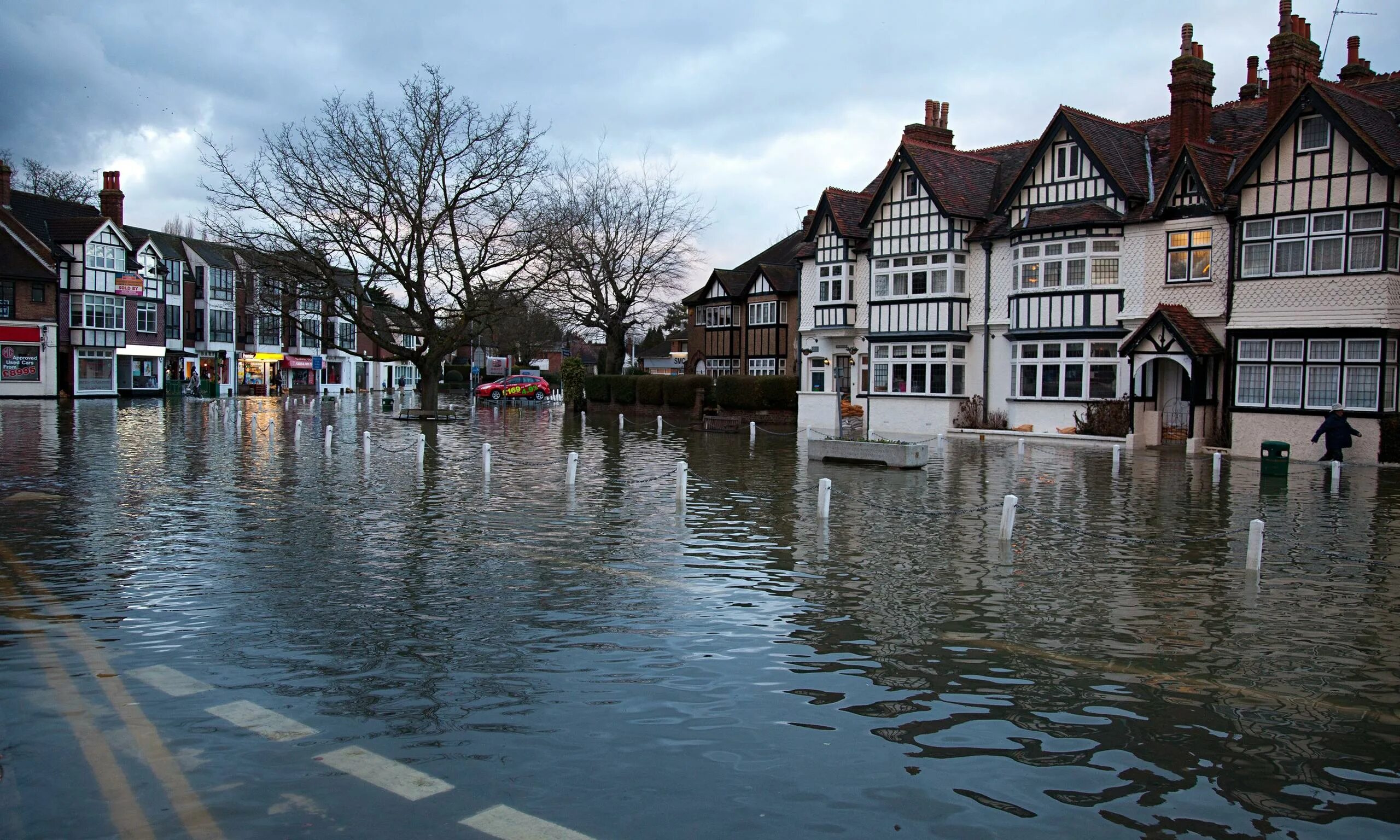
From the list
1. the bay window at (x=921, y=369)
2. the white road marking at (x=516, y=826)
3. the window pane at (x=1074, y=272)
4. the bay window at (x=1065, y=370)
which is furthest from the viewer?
the bay window at (x=921, y=369)

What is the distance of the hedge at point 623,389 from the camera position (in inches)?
1953

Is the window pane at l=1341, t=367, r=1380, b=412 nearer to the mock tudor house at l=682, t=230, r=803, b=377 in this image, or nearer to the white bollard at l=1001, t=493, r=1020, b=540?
the white bollard at l=1001, t=493, r=1020, b=540

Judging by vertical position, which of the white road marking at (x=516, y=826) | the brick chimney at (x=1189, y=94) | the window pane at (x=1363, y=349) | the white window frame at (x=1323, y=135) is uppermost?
the brick chimney at (x=1189, y=94)

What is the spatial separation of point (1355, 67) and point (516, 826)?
3802 centimetres

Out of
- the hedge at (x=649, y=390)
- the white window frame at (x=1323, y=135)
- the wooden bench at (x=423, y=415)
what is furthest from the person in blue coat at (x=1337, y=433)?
the wooden bench at (x=423, y=415)

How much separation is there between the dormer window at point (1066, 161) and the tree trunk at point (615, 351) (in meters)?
26.4

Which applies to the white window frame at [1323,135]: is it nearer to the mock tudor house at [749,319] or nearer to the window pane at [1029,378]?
the window pane at [1029,378]

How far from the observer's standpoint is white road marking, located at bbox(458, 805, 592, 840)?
16.0 ft

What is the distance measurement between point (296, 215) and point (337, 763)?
34135 millimetres

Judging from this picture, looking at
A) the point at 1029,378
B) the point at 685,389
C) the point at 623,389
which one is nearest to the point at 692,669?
the point at 1029,378

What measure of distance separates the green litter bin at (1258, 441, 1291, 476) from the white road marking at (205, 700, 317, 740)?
838 inches

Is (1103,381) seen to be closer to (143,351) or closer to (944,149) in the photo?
(944,149)

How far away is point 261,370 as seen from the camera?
79875 millimetres

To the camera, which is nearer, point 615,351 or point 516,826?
point 516,826
